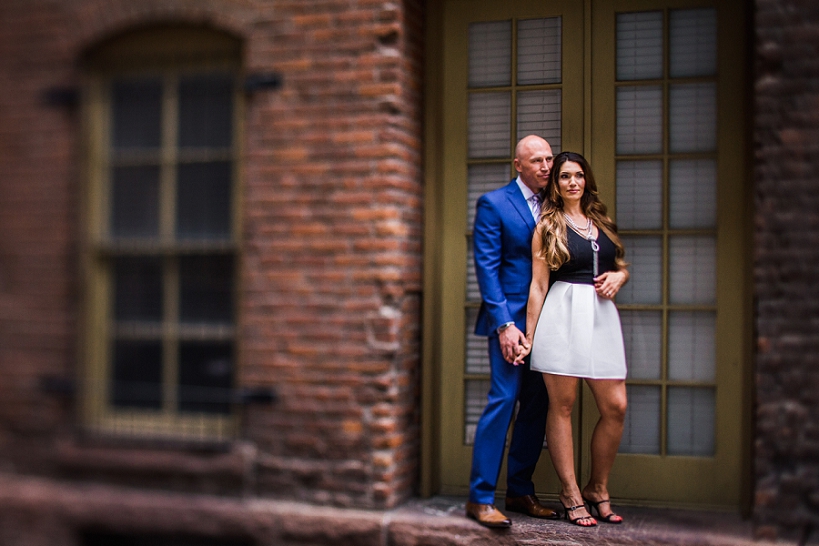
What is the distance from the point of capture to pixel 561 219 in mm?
4215

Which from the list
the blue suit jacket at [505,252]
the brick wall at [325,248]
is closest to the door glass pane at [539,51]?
the brick wall at [325,248]

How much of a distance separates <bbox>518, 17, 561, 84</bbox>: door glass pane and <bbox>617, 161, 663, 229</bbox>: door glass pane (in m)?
0.68

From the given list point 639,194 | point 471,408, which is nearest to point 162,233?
point 471,408

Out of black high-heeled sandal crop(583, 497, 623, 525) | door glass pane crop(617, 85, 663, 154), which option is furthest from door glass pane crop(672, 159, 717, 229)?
black high-heeled sandal crop(583, 497, 623, 525)

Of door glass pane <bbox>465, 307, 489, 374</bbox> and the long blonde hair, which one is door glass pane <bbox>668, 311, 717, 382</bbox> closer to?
the long blonde hair

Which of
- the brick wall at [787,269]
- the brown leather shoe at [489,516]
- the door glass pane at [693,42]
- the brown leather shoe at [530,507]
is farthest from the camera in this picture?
the door glass pane at [693,42]

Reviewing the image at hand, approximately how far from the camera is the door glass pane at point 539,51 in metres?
4.73

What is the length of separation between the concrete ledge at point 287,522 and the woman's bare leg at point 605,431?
21cm

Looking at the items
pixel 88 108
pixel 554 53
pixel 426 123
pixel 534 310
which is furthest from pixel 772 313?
pixel 88 108

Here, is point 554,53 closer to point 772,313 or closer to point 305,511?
point 772,313

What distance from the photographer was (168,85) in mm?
5230

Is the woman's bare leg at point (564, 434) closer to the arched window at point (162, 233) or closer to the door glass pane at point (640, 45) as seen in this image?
the door glass pane at point (640, 45)

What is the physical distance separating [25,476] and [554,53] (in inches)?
172

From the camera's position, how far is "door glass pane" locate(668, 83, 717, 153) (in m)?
4.53
